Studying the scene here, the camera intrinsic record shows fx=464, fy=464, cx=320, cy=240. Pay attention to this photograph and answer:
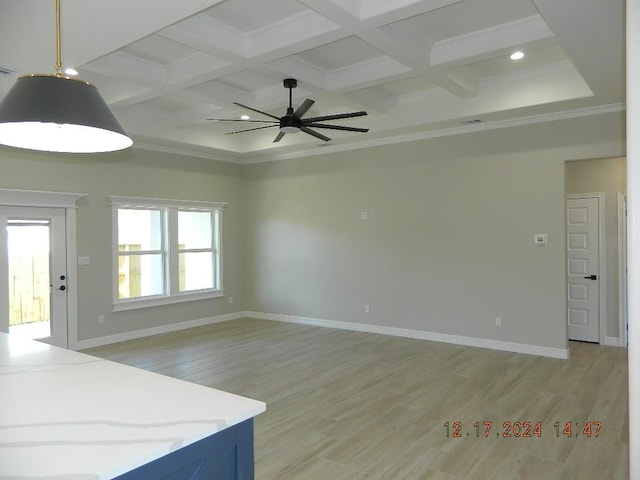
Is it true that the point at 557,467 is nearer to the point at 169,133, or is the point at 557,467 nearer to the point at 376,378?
the point at 376,378

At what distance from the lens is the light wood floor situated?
305 centimetres

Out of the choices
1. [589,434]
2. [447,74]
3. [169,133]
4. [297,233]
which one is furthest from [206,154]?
[589,434]

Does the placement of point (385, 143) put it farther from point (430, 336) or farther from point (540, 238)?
point (430, 336)

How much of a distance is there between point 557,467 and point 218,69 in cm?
425

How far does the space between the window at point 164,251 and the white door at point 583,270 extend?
550cm

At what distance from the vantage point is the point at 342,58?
486cm

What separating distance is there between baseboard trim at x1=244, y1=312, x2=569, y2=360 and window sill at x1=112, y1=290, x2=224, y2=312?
100 cm

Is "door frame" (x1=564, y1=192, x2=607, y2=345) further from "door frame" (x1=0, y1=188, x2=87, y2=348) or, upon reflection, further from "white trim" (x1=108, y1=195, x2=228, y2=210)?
"door frame" (x1=0, y1=188, x2=87, y2=348)

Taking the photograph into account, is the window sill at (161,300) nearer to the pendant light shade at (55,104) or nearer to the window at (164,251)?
the window at (164,251)

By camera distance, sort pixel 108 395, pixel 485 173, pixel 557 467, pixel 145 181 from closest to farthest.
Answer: pixel 108 395 → pixel 557 467 → pixel 485 173 → pixel 145 181

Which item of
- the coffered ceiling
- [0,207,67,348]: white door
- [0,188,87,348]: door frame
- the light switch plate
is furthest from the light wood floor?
the coffered ceiling

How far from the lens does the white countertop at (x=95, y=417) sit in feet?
3.86

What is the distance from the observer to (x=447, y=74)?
4.91 meters

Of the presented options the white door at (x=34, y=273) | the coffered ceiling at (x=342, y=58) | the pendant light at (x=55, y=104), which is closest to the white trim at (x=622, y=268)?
the coffered ceiling at (x=342, y=58)
